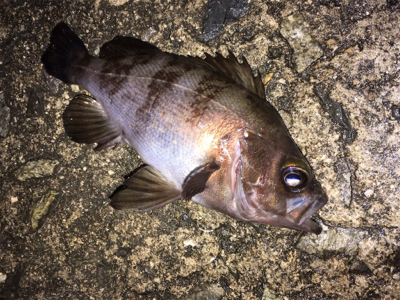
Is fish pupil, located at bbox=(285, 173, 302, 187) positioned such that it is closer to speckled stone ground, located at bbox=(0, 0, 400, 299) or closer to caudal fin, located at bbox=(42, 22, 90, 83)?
speckled stone ground, located at bbox=(0, 0, 400, 299)

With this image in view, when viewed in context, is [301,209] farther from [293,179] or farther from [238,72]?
[238,72]

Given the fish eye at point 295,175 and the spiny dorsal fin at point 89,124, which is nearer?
the fish eye at point 295,175

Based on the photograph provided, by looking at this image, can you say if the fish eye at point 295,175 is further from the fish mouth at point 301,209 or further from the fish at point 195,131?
the fish mouth at point 301,209

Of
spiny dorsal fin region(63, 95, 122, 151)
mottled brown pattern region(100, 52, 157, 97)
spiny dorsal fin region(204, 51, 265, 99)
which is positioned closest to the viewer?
spiny dorsal fin region(204, 51, 265, 99)

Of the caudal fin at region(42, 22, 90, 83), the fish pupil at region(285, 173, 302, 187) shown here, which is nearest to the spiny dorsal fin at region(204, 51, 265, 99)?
the fish pupil at region(285, 173, 302, 187)

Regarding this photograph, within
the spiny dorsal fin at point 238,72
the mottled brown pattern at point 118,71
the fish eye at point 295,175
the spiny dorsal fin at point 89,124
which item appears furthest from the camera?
the spiny dorsal fin at point 89,124

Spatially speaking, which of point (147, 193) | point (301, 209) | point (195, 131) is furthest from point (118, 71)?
point (301, 209)

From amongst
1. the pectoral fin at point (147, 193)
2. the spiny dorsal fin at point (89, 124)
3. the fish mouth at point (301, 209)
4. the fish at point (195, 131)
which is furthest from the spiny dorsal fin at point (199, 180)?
the spiny dorsal fin at point (89, 124)
